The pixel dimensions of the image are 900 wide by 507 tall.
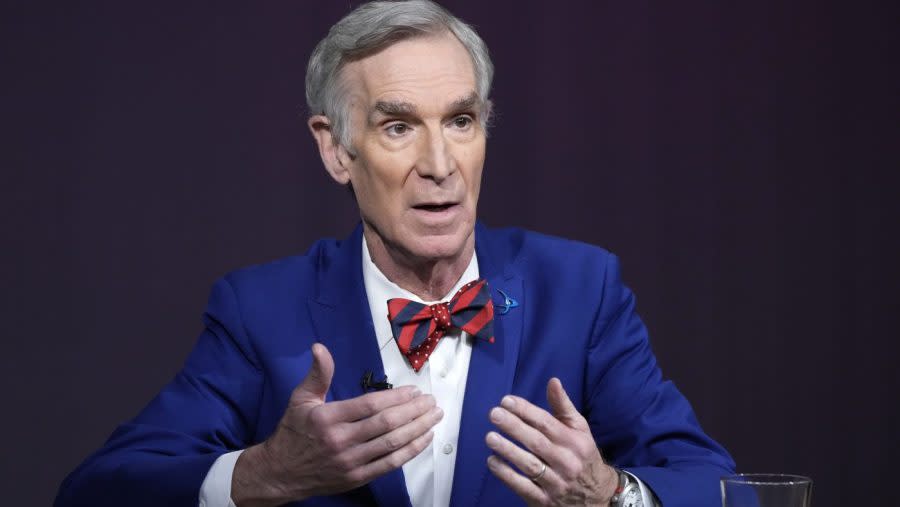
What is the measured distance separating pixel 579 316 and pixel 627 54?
1818 millimetres

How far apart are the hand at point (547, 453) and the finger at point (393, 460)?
12cm

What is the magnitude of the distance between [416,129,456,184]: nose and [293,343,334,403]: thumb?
0.59m

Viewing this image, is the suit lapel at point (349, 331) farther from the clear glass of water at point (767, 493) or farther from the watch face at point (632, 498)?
the clear glass of water at point (767, 493)

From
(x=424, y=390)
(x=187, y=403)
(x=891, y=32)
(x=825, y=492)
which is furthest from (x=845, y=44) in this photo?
(x=187, y=403)

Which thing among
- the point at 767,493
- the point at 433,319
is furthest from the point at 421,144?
the point at 767,493

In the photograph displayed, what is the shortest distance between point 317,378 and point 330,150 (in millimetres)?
873

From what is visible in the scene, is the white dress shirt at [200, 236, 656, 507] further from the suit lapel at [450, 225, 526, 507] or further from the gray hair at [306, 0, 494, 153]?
the gray hair at [306, 0, 494, 153]

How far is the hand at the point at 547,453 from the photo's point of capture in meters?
1.98

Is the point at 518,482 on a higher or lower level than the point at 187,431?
higher

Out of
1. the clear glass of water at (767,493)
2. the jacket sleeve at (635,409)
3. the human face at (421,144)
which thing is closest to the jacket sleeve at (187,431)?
the human face at (421,144)

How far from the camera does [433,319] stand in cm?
259

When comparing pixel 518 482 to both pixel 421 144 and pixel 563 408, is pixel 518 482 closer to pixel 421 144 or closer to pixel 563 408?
pixel 563 408

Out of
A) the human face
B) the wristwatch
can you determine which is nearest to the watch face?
the wristwatch

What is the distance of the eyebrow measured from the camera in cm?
254
